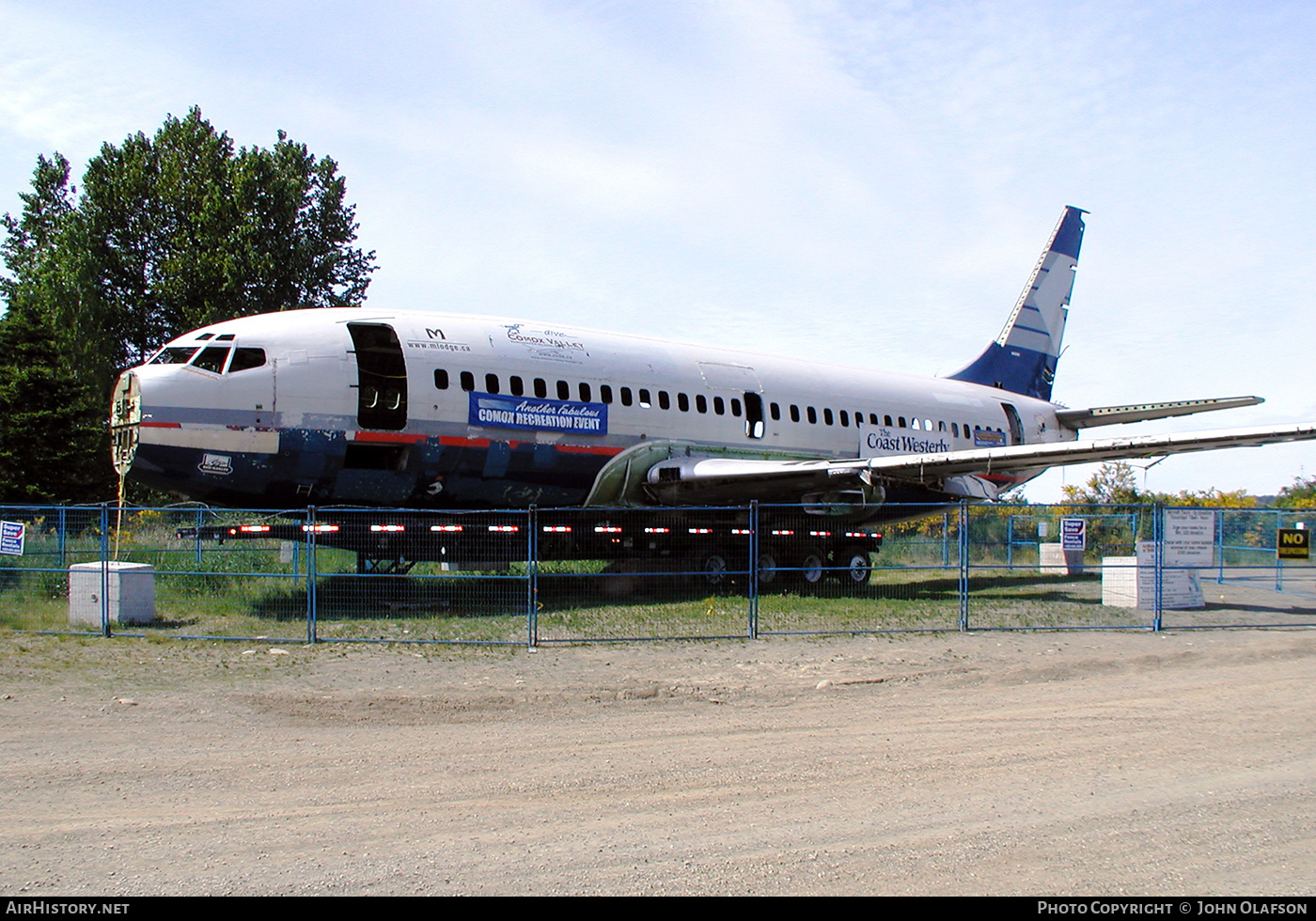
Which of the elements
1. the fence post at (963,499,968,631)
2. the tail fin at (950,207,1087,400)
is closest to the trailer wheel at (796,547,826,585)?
the fence post at (963,499,968,631)

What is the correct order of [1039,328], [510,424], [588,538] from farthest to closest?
1. [1039,328]
2. [588,538]
3. [510,424]

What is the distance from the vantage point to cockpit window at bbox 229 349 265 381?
14.4 metres

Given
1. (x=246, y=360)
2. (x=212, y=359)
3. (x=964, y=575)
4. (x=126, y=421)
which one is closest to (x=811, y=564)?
(x=964, y=575)

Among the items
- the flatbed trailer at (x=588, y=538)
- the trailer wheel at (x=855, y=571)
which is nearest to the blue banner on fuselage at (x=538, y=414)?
the flatbed trailer at (x=588, y=538)

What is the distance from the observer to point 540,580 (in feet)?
62.1

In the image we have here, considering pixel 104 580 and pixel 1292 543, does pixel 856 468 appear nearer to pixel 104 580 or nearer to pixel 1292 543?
pixel 1292 543

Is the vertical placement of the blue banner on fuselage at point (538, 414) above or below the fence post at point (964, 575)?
above

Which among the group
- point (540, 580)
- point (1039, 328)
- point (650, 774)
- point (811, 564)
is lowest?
point (650, 774)

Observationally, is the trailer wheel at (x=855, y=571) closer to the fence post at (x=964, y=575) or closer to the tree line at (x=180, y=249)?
the fence post at (x=964, y=575)

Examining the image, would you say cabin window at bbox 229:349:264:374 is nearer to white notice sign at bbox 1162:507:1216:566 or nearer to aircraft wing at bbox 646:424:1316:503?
aircraft wing at bbox 646:424:1316:503

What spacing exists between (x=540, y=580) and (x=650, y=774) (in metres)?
12.4

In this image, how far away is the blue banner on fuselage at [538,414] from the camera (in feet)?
52.7

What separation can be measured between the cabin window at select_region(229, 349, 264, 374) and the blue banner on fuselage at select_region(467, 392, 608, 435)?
3213mm

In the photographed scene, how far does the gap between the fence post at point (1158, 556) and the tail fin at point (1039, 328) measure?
12.3 m
